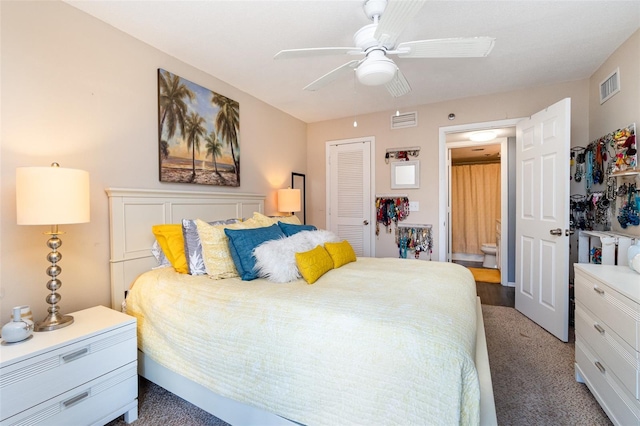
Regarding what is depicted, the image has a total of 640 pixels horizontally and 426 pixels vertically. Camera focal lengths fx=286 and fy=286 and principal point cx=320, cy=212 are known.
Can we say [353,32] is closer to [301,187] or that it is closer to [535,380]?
[301,187]

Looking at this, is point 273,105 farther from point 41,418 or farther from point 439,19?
point 41,418

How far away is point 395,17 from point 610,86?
2465 mm

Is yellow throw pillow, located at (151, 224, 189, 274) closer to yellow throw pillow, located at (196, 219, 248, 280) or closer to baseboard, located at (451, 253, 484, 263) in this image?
yellow throw pillow, located at (196, 219, 248, 280)

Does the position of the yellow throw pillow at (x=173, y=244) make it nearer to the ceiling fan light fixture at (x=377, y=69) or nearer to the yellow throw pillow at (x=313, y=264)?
the yellow throw pillow at (x=313, y=264)

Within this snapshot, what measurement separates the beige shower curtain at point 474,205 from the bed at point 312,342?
458 centimetres

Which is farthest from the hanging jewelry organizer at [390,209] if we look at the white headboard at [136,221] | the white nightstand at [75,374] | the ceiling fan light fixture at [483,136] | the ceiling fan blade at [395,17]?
the white nightstand at [75,374]

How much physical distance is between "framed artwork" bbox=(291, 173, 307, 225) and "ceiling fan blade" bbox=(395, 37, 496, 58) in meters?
2.60

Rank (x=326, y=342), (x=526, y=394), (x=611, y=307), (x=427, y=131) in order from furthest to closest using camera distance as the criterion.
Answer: (x=427, y=131)
(x=526, y=394)
(x=611, y=307)
(x=326, y=342)

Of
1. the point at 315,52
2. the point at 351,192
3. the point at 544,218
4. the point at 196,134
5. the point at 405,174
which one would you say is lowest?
the point at 544,218

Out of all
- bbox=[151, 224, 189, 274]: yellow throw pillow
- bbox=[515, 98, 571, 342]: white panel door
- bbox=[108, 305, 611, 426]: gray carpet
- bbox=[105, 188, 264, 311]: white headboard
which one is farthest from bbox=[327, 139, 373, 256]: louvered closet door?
bbox=[151, 224, 189, 274]: yellow throw pillow

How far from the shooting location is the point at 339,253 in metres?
2.30

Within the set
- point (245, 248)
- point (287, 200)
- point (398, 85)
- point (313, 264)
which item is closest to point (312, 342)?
point (313, 264)

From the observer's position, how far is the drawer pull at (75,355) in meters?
1.41

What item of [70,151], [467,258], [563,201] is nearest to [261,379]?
[70,151]
